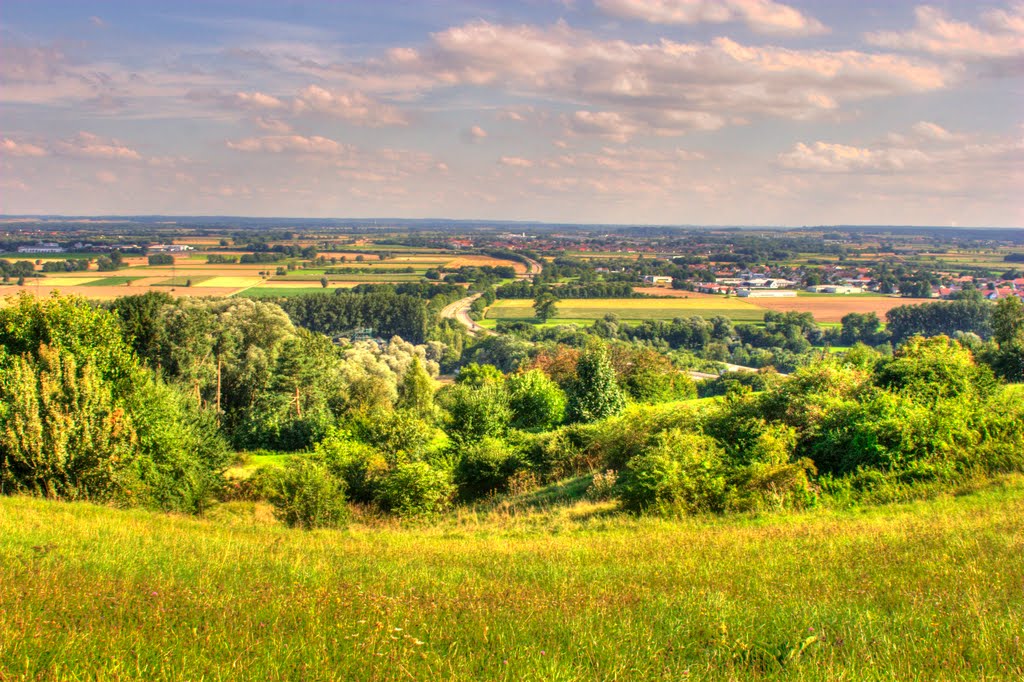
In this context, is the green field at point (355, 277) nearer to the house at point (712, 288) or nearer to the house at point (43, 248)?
the house at point (43, 248)

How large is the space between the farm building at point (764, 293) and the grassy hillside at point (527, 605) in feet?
412

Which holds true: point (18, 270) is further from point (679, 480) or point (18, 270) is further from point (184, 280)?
point (679, 480)

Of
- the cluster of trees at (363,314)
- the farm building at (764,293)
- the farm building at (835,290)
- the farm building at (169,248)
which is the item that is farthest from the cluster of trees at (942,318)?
the farm building at (169,248)

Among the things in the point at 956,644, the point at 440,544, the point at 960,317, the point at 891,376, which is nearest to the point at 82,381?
the point at 440,544

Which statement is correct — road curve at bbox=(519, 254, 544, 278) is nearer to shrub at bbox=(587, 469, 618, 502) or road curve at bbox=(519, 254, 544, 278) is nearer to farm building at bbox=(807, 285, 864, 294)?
farm building at bbox=(807, 285, 864, 294)

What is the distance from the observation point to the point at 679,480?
14.1 metres

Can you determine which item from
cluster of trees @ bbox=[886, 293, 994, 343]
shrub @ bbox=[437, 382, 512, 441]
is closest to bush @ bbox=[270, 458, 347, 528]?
shrub @ bbox=[437, 382, 512, 441]

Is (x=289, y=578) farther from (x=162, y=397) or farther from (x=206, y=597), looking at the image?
(x=162, y=397)

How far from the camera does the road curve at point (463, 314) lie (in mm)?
101688

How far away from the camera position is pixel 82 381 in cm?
1786

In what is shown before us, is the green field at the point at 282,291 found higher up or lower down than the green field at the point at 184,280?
lower down

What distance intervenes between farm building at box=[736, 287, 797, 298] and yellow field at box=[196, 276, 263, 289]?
3695 inches

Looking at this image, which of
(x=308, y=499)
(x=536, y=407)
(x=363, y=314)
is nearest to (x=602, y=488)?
(x=308, y=499)

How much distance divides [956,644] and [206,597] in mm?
6430
